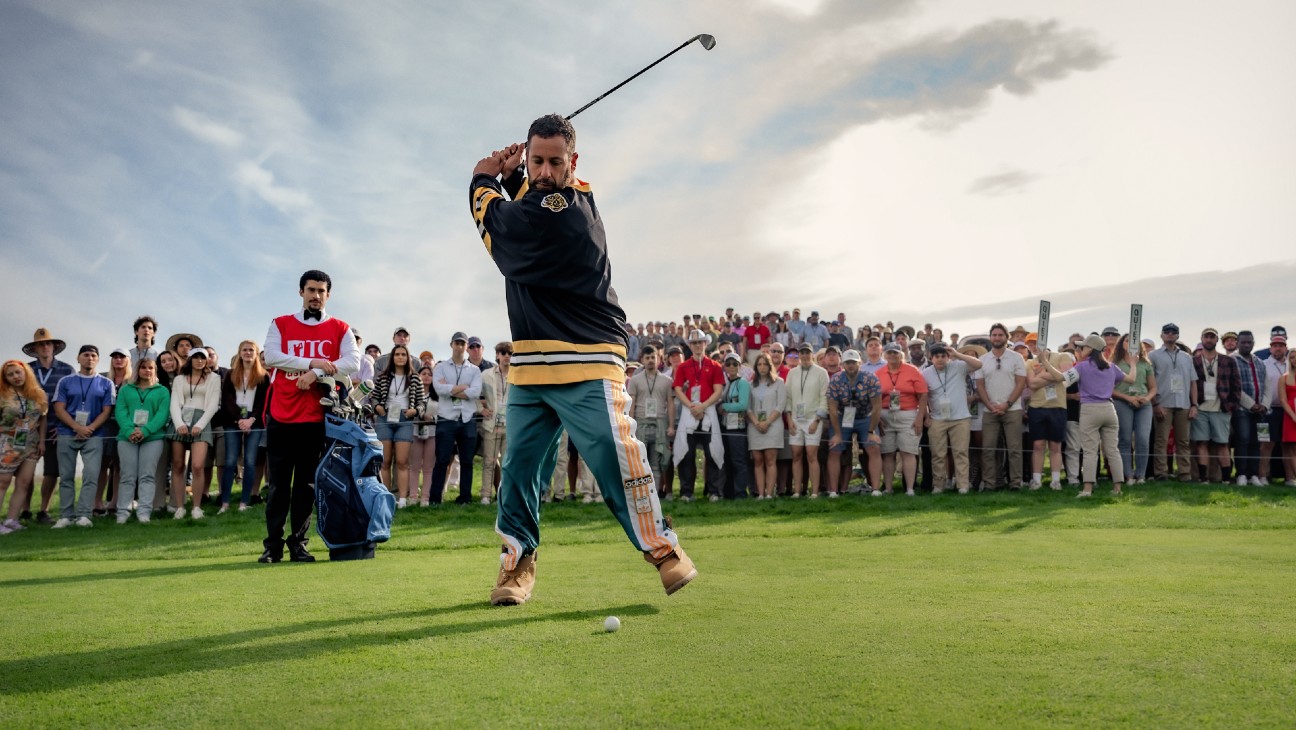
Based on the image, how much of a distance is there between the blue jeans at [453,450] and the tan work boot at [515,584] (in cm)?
891

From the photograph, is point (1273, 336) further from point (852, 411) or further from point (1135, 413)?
point (852, 411)

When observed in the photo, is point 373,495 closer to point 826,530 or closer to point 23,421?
point 826,530

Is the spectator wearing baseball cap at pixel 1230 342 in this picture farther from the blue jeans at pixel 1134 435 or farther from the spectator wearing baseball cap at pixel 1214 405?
the blue jeans at pixel 1134 435

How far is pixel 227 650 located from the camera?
12.2ft

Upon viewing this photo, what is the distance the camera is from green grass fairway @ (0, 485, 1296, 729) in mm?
2793

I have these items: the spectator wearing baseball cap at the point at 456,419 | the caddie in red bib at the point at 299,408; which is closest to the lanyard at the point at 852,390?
the spectator wearing baseball cap at the point at 456,419

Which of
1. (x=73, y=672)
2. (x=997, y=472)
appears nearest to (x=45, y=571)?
(x=73, y=672)

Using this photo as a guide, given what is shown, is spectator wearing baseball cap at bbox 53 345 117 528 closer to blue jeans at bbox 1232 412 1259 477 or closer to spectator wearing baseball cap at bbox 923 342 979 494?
spectator wearing baseball cap at bbox 923 342 979 494

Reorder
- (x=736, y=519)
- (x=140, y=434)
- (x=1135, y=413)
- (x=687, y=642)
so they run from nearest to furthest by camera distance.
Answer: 1. (x=687, y=642)
2. (x=736, y=519)
3. (x=140, y=434)
4. (x=1135, y=413)

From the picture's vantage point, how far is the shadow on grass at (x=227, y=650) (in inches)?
133

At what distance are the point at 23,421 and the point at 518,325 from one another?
35.0 ft

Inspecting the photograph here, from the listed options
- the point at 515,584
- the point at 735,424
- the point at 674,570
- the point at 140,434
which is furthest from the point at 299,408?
the point at 735,424

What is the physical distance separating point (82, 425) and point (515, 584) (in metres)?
10.6

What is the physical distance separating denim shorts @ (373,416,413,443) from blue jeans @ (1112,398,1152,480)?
11032 millimetres
